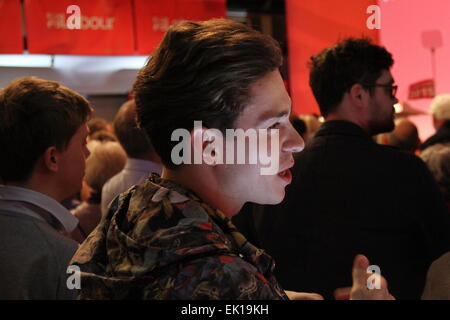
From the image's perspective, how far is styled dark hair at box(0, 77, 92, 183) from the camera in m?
1.40

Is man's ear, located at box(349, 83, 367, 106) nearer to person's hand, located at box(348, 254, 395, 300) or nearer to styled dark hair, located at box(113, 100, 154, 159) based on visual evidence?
styled dark hair, located at box(113, 100, 154, 159)

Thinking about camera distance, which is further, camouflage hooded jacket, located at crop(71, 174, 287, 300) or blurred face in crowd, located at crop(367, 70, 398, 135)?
blurred face in crowd, located at crop(367, 70, 398, 135)

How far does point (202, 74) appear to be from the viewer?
826mm

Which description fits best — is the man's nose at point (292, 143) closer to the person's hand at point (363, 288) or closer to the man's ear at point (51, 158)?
the person's hand at point (363, 288)

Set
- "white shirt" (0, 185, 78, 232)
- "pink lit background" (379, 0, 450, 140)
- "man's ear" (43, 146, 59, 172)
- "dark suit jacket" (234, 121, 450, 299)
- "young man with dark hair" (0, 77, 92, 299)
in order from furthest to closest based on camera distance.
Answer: "pink lit background" (379, 0, 450, 140) < "dark suit jacket" (234, 121, 450, 299) < "man's ear" (43, 146, 59, 172) < "white shirt" (0, 185, 78, 232) < "young man with dark hair" (0, 77, 92, 299)

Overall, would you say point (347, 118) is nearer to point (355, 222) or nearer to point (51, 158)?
point (355, 222)

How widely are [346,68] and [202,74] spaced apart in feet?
3.92

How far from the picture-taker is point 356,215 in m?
1.64

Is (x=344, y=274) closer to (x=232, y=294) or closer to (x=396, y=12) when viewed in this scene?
(x=232, y=294)

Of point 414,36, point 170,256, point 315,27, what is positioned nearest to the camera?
point 170,256

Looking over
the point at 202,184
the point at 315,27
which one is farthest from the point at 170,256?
the point at 315,27

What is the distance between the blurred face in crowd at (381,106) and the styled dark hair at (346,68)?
0.03 meters

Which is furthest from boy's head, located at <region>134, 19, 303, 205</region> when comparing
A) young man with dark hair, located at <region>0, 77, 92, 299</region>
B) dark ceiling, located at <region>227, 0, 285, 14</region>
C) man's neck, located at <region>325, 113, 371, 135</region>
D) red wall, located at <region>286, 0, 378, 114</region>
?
dark ceiling, located at <region>227, 0, 285, 14</region>

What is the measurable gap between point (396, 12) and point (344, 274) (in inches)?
73.4
